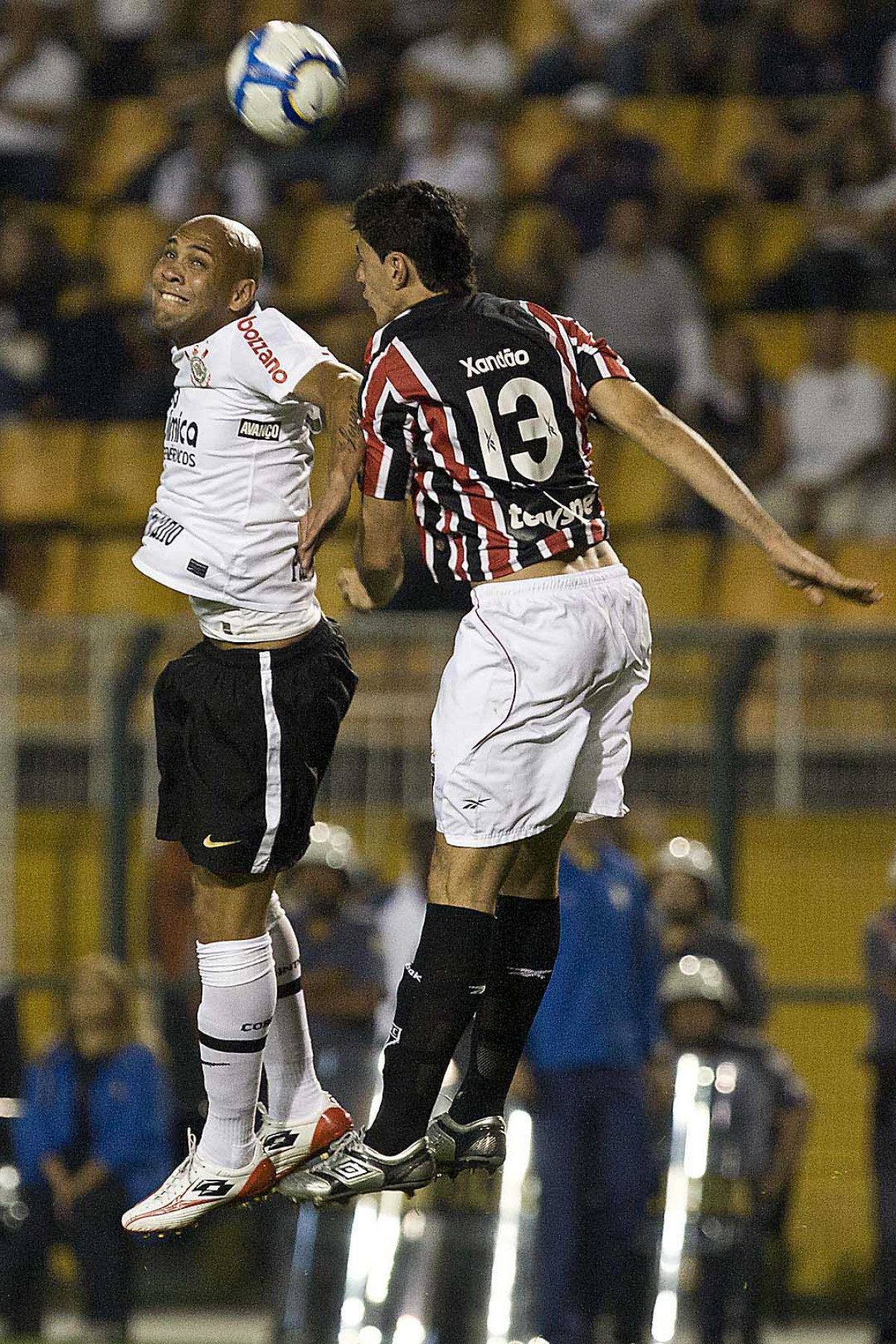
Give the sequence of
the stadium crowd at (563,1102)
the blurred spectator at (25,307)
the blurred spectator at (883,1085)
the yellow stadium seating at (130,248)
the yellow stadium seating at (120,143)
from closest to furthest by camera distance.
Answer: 1. the stadium crowd at (563,1102)
2. the blurred spectator at (883,1085)
3. the blurred spectator at (25,307)
4. the yellow stadium seating at (130,248)
5. the yellow stadium seating at (120,143)

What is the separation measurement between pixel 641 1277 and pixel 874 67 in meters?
7.46

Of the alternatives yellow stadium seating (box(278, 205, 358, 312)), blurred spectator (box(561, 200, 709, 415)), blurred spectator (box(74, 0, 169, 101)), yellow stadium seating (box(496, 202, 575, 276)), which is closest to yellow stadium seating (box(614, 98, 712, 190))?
yellow stadium seating (box(496, 202, 575, 276))

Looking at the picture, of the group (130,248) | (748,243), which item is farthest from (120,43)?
(748,243)

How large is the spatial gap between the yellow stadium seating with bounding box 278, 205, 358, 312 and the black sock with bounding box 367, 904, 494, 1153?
753cm

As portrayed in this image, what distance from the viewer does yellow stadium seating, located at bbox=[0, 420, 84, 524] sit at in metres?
11.0

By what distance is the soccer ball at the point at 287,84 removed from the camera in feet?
17.0

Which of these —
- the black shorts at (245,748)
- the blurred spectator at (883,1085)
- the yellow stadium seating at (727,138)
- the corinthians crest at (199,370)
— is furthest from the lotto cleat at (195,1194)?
the yellow stadium seating at (727,138)

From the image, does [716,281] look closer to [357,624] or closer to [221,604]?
[357,624]

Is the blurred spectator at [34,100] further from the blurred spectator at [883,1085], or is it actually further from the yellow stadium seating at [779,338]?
the blurred spectator at [883,1085]

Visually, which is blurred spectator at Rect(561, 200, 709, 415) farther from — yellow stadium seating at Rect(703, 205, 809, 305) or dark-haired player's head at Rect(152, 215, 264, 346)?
dark-haired player's head at Rect(152, 215, 264, 346)

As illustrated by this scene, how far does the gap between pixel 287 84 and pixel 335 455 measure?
3.47ft

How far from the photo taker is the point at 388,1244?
8.16m

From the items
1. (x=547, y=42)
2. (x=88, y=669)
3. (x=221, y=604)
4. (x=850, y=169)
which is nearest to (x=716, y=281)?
(x=850, y=169)

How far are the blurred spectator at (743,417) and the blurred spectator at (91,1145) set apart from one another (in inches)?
156
